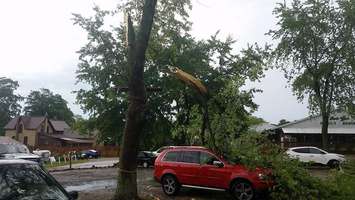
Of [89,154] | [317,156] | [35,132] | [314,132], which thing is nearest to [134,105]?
[317,156]

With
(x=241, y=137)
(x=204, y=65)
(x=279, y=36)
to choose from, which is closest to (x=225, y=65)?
(x=204, y=65)

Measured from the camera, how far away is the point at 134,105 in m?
13.5

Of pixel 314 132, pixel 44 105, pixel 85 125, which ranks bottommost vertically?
pixel 85 125

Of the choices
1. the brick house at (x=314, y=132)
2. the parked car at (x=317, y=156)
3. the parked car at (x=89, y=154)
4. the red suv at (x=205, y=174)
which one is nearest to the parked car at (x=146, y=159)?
the parked car at (x=317, y=156)

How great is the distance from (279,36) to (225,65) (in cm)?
867

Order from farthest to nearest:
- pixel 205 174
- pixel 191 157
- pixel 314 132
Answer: pixel 314 132
pixel 191 157
pixel 205 174

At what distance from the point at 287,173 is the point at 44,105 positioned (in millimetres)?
107489

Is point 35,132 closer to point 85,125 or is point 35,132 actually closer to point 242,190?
point 85,125

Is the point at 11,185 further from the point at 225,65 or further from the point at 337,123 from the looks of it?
the point at 337,123

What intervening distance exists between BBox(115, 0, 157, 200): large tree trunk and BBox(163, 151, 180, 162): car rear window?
3837 millimetres

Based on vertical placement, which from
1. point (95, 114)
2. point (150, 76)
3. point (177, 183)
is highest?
point (150, 76)

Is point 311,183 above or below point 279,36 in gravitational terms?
below

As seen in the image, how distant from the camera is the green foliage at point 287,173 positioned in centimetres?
1114

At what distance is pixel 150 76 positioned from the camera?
37.8m
